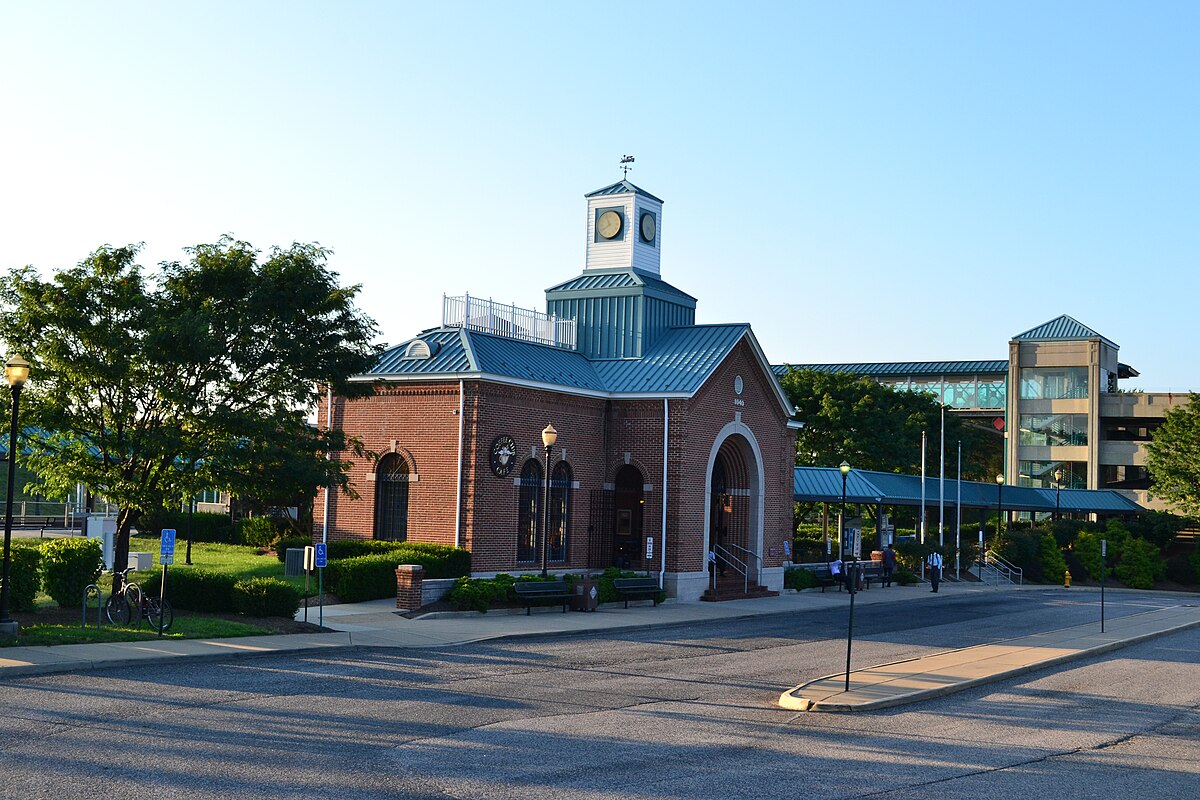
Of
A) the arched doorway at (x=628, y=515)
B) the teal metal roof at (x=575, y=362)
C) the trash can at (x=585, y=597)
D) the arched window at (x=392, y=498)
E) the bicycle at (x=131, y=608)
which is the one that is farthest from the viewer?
the arched doorway at (x=628, y=515)

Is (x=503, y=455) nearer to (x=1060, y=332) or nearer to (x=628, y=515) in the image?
(x=628, y=515)

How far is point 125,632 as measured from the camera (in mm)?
20234

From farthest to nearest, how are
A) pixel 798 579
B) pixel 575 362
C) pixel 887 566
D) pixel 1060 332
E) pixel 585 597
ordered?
pixel 1060 332
pixel 887 566
pixel 798 579
pixel 575 362
pixel 585 597

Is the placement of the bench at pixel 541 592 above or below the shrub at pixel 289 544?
below

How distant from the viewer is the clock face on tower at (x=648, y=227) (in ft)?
135

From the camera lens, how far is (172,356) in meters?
23.6

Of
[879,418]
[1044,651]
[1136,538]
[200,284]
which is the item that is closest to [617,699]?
[1044,651]

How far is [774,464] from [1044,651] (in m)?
16.8

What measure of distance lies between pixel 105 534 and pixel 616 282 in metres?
18.8

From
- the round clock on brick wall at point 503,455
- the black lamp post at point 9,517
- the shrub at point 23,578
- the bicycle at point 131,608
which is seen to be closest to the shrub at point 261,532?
the round clock on brick wall at point 503,455

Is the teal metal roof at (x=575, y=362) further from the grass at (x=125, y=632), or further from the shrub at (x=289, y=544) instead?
the grass at (x=125, y=632)

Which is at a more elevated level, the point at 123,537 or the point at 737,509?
the point at 737,509

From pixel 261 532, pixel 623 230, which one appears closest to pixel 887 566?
pixel 623 230

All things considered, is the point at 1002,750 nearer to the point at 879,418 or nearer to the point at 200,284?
the point at 200,284
